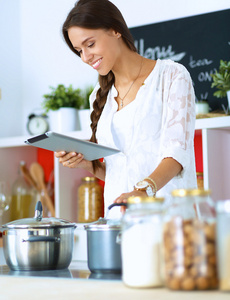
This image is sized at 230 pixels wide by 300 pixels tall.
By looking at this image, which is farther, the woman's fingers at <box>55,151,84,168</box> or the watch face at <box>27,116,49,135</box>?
the watch face at <box>27,116,49,135</box>

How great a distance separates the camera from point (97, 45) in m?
1.83

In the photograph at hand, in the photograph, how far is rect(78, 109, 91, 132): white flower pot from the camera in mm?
3223

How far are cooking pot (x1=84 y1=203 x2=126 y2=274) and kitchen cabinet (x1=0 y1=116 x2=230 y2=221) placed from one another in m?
1.55

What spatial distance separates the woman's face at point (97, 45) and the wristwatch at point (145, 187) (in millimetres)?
577

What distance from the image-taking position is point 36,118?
3.60 meters

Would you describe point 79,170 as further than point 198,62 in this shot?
Yes

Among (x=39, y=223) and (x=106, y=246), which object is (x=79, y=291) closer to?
(x=106, y=246)

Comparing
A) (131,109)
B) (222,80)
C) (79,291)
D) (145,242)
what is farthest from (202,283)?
(222,80)

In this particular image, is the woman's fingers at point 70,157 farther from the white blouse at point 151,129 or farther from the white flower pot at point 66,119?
the white flower pot at point 66,119

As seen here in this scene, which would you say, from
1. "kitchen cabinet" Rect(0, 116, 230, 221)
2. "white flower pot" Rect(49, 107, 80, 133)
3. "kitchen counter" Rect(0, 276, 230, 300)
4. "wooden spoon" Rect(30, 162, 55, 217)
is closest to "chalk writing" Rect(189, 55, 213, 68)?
"kitchen cabinet" Rect(0, 116, 230, 221)

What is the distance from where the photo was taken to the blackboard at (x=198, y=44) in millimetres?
3018

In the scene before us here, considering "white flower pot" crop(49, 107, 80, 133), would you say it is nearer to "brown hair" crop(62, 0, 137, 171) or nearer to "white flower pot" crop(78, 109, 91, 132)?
"white flower pot" crop(78, 109, 91, 132)

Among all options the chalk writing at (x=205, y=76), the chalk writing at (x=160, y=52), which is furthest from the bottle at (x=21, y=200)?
the chalk writing at (x=205, y=76)

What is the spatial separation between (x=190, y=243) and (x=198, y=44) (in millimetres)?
2411
